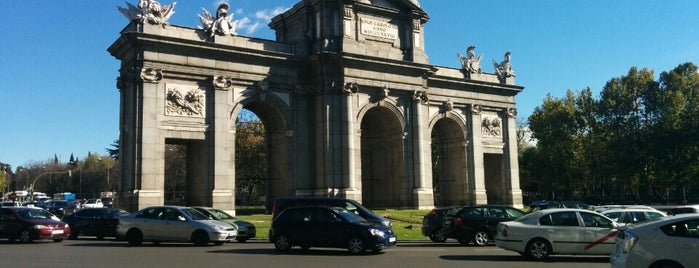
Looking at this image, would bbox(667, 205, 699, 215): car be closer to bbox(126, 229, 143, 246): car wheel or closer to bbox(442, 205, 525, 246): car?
bbox(442, 205, 525, 246): car

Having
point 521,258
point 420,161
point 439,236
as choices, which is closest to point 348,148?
point 420,161

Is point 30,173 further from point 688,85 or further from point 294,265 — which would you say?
point 294,265

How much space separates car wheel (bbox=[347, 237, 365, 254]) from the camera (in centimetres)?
1784

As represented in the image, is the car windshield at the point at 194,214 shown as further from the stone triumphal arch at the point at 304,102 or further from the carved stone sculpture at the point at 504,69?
the carved stone sculpture at the point at 504,69

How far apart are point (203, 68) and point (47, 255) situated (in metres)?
19.9

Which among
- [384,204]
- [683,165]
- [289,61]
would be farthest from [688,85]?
[289,61]

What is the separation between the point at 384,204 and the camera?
143 ft

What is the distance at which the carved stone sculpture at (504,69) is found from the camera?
166ft

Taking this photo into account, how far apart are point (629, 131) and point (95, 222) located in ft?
184

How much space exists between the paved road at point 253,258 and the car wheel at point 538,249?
0.25m

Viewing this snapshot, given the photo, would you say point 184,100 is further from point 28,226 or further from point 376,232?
point 376,232

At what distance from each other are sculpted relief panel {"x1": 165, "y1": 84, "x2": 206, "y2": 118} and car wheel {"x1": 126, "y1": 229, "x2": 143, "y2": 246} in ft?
47.8

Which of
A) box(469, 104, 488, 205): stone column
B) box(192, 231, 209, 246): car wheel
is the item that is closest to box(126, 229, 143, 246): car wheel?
box(192, 231, 209, 246): car wheel

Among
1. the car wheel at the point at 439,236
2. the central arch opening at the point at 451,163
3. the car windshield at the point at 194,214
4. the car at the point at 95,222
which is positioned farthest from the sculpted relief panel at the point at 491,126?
the car windshield at the point at 194,214
